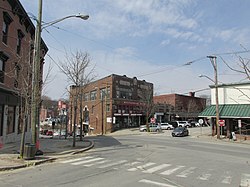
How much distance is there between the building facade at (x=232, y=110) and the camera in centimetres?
3332

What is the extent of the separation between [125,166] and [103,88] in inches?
2005

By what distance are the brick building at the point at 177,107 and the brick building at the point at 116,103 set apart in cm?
513

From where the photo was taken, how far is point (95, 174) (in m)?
10.7

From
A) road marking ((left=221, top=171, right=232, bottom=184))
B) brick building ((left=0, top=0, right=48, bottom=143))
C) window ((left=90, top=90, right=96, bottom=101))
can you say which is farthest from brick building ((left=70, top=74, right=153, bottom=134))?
road marking ((left=221, top=171, right=232, bottom=184))

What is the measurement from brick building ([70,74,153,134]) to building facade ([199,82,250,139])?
883 inches

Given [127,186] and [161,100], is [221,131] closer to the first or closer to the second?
[127,186]

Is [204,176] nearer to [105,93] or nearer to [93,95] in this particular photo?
[105,93]

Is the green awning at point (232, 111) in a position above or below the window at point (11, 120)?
above

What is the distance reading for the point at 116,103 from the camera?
2335 inches

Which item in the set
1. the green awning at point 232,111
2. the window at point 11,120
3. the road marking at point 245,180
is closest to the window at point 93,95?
the green awning at point 232,111

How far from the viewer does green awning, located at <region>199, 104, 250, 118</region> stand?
32906 mm

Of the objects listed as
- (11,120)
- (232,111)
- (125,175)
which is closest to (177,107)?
(232,111)

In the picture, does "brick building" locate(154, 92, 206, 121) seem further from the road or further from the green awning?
the road

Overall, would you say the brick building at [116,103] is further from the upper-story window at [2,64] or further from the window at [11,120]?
the upper-story window at [2,64]
